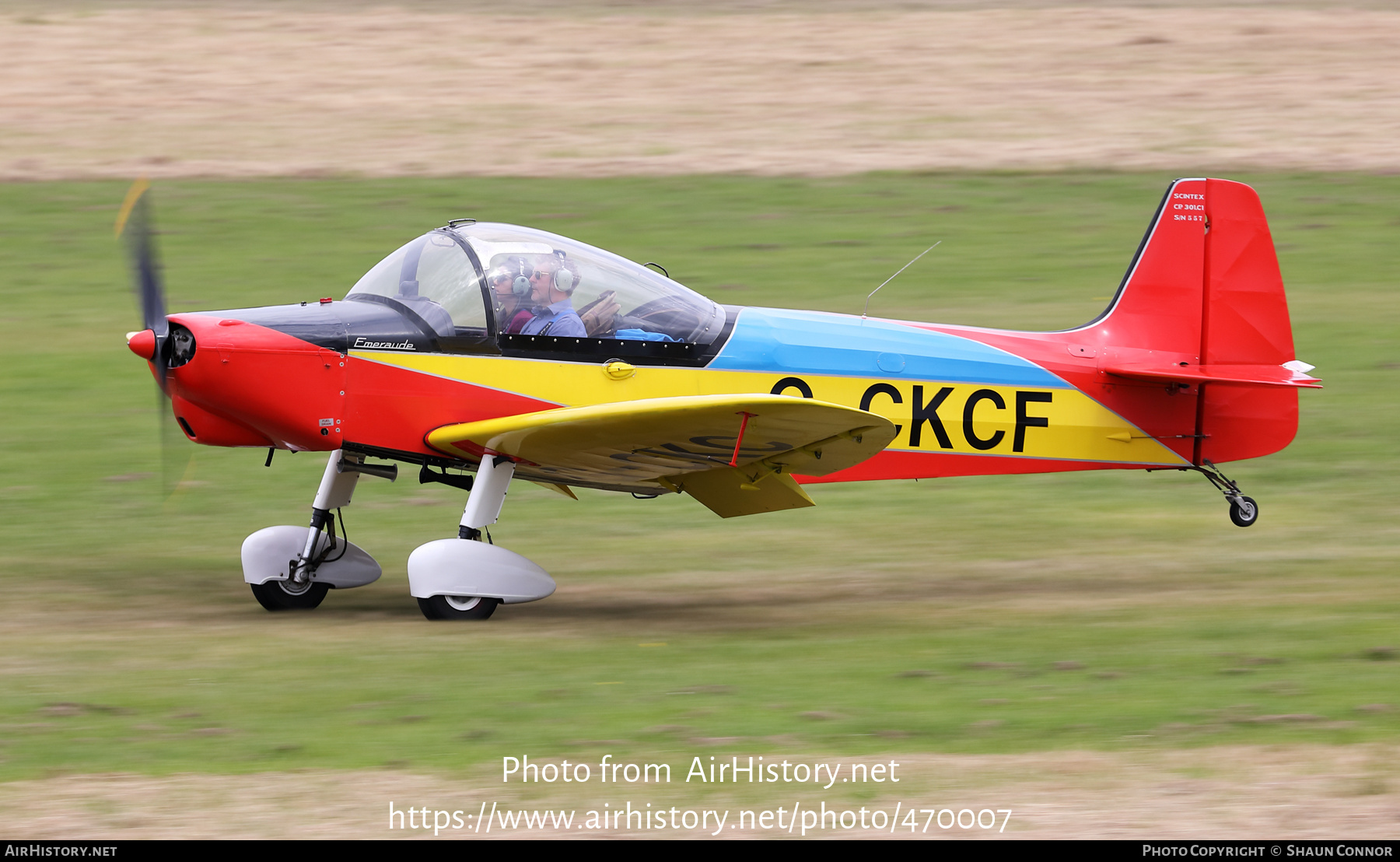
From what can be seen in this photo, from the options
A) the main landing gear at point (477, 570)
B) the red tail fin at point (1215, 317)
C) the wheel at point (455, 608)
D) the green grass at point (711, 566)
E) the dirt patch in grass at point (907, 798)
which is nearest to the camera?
the dirt patch in grass at point (907, 798)

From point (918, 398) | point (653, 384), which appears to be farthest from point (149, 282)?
point (918, 398)

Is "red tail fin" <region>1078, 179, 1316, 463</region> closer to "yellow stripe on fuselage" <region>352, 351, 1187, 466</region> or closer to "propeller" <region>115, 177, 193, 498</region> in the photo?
"yellow stripe on fuselage" <region>352, 351, 1187, 466</region>

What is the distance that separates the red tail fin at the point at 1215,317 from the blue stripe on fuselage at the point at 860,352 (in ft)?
2.61

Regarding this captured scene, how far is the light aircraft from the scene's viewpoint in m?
8.52

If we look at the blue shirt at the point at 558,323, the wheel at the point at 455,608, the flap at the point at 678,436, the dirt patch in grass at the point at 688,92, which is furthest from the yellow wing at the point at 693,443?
the dirt patch in grass at the point at 688,92

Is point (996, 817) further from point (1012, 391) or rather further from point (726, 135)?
point (726, 135)

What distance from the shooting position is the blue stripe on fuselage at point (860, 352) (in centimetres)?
930

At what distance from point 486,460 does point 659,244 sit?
9.88m

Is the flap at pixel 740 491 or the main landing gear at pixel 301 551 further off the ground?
the flap at pixel 740 491

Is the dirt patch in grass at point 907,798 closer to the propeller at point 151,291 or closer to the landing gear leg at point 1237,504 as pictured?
the propeller at point 151,291

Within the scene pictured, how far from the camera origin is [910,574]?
1041 centimetres

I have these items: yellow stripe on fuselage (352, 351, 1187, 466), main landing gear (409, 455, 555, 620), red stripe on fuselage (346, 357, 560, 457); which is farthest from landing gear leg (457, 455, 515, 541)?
yellow stripe on fuselage (352, 351, 1187, 466)

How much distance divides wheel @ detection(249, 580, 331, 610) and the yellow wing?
1.26 meters

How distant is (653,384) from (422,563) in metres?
1.66
